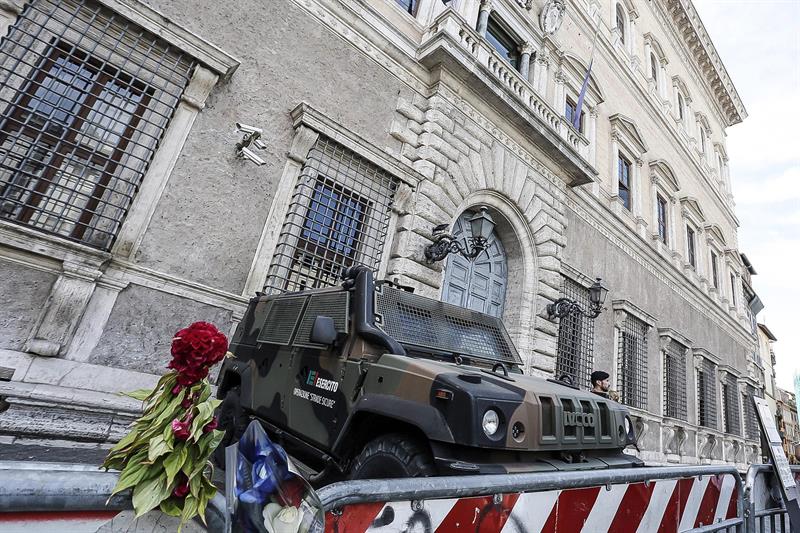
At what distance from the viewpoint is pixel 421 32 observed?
8.18 meters

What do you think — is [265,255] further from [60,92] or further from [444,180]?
[444,180]

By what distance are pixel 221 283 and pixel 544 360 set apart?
243 inches

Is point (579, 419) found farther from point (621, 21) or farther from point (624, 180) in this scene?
point (621, 21)

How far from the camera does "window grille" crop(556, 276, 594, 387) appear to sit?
9266mm

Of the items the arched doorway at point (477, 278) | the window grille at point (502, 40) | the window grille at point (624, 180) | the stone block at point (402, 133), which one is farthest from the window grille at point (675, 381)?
the stone block at point (402, 133)

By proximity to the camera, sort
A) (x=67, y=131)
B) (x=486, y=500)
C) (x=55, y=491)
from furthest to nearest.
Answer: (x=67, y=131), (x=486, y=500), (x=55, y=491)

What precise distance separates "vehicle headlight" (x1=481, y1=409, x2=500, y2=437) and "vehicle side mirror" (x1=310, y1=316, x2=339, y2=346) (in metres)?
1.19

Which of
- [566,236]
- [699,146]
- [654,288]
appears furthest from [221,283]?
[699,146]

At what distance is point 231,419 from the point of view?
161 inches

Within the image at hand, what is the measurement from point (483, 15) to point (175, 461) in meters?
10.7

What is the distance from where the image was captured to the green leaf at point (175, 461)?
1182 mm

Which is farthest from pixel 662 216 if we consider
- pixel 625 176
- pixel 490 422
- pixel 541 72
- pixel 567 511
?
pixel 567 511

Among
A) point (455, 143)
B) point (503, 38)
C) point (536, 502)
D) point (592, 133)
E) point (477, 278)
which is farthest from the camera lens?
point (592, 133)

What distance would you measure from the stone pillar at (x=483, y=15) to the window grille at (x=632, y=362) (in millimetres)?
8175
